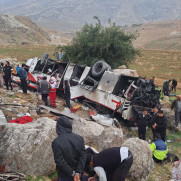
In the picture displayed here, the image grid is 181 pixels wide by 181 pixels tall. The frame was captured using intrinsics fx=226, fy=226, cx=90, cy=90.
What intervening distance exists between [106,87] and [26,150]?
19.2 ft

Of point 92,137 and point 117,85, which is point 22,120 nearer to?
point 92,137

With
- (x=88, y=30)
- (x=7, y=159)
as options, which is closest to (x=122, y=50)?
(x=88, y=30)

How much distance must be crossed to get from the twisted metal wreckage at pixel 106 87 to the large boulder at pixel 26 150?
15.2 ft

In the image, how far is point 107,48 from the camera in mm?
16734

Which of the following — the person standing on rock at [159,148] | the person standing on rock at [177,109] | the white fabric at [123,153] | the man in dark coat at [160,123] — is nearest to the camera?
the white fabric at [123,153]

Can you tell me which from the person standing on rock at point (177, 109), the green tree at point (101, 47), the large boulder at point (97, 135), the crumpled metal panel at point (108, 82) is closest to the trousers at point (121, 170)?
the large boulder at point (97, 135)

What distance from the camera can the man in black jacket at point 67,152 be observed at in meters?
3.01

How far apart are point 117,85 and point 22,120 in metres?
4.64

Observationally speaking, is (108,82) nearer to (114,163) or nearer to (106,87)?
(106,87)

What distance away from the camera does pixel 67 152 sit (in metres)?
3.05

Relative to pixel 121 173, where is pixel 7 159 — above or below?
below

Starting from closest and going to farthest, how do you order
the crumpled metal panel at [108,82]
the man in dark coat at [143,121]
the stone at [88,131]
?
the stone at [88,131]
the man in dark coat at [143,121]
the crumpled metal panel at [108,82]

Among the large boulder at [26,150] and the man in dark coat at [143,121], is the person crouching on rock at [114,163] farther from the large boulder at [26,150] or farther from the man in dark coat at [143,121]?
the man in dark coat at [143,121]

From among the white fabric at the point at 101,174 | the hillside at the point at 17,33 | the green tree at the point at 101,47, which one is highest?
the hillside at the point at 17,33
